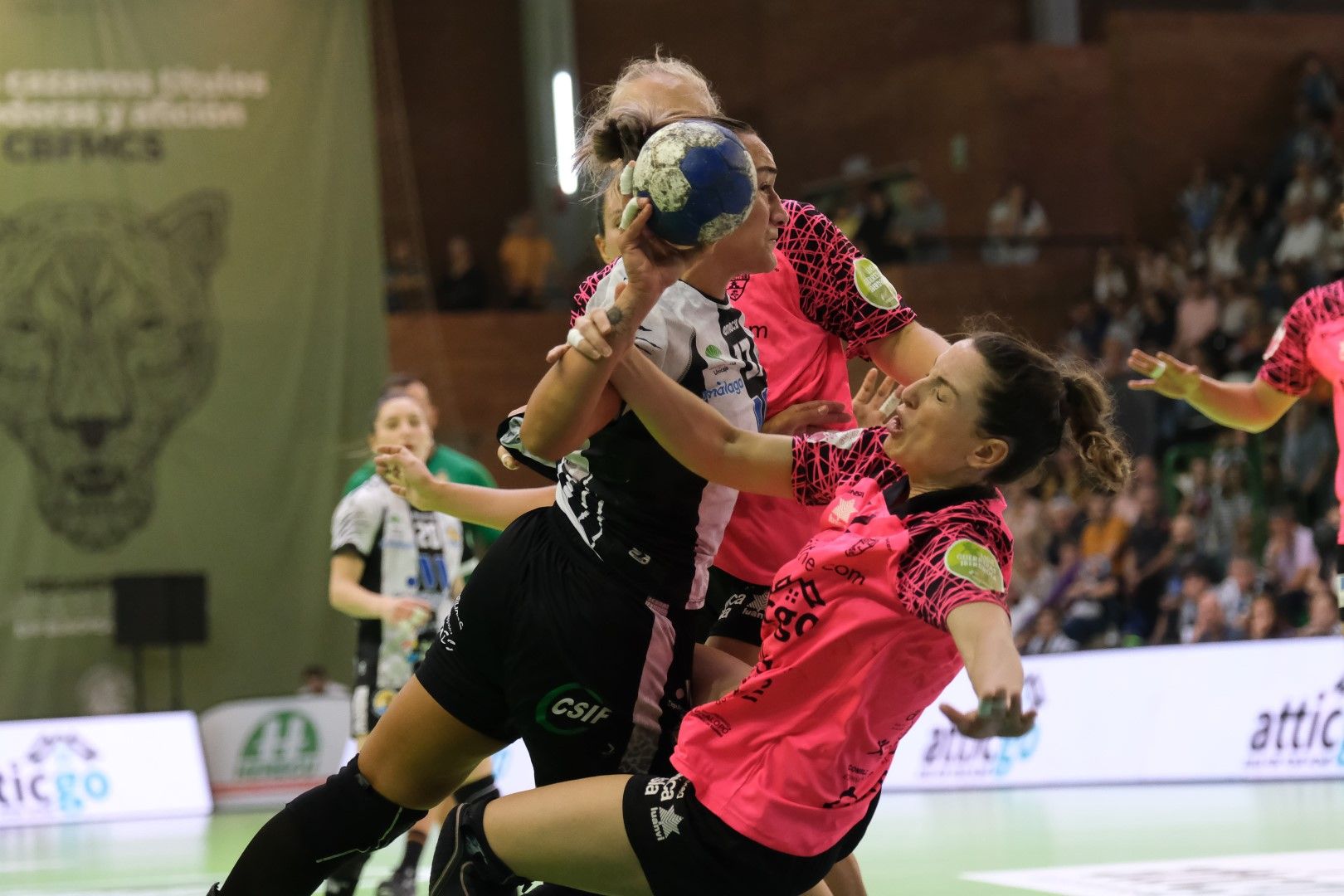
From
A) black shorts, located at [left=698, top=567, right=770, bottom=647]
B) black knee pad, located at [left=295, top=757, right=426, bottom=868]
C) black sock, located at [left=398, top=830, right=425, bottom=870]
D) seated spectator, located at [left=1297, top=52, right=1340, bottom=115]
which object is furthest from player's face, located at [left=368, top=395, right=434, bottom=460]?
seated spectator, located at [left=1297, top=52, right=1340, bottom=115]

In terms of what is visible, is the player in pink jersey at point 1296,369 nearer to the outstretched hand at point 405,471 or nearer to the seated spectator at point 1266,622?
the outstretched hand at point 405,471

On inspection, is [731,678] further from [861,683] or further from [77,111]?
[77,111]

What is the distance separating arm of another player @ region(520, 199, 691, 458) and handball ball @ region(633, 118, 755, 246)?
0.03 meters

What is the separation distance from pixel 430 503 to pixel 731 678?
85 centimetres

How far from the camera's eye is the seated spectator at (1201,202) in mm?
16188

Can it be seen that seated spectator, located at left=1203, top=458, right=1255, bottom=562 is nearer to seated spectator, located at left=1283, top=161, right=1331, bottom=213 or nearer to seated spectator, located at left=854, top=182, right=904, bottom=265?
seated spectator, located at left=1283, top=161, right=1331, bottom=213

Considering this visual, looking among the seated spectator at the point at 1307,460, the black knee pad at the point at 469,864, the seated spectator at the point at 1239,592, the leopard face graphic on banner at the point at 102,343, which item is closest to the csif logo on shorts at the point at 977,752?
the seated spectator at the point at 1239,592

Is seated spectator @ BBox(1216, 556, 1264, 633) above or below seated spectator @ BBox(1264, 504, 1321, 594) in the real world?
below

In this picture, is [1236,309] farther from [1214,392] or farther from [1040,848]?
[1214,392]

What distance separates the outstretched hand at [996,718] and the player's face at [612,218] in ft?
3.81

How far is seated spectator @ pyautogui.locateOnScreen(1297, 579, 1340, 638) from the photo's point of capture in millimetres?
9969

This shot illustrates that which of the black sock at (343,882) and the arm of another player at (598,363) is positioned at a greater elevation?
the arm of another player at (598,363)

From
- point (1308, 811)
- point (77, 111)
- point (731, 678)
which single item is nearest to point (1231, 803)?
point (1308, 811)

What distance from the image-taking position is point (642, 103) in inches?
138
